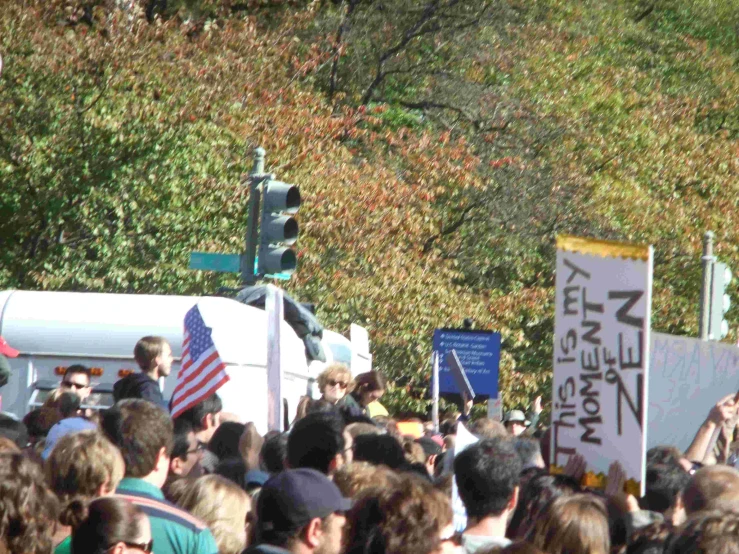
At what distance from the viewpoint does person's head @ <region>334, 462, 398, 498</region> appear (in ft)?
18.7

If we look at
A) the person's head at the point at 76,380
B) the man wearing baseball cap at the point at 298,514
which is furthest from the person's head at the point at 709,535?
the person's head at the point at 76,380

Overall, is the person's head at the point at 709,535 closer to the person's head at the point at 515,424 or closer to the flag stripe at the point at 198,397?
the flag stripe at the point at 198,397

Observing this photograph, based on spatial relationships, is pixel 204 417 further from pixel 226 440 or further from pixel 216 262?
pixel 216 262

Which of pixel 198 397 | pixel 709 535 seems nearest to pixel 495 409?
pixel 198 397

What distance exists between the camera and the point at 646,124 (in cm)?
2998

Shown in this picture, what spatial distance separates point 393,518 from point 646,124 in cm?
2633

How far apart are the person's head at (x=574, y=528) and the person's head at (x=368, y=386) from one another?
5439 mm

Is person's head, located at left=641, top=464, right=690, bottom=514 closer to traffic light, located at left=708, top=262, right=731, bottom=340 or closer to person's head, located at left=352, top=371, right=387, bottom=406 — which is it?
person's head, located at left=352, top=371, right=387, bottom=406

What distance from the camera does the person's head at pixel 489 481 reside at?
18.0ft

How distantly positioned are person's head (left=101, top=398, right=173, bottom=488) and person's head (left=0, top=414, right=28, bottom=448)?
78.9 inches

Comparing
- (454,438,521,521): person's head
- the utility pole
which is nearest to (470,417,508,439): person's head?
(454,438,521,521): person's head

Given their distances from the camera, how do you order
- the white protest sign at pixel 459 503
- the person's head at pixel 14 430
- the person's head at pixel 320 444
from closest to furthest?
the person's head at pixel 320 444, the white protest sign at pixel 459 503, the person's head at pixel 14 430

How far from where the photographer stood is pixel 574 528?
197 inches

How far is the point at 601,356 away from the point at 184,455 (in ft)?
7.70
